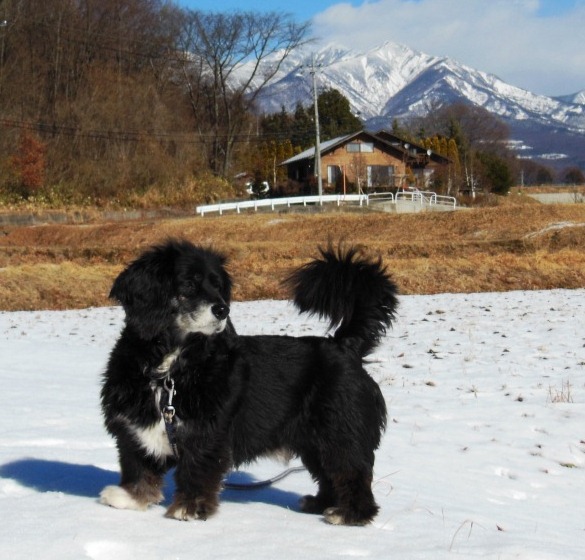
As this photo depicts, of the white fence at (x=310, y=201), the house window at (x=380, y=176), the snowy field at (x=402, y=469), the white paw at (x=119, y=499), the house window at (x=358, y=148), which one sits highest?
the house window at (x=358, y=148)

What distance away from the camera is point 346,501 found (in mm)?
3934

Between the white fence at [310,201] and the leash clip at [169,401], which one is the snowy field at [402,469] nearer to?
the leash clip at [169,401]

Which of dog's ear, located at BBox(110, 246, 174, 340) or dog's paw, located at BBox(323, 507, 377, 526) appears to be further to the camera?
dog's paw, located at BBox(323, 507, 377, 526)

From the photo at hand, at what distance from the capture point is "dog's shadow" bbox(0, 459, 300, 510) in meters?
4.14

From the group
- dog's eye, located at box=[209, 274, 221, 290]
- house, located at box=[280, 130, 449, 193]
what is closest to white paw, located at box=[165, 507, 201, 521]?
dog's eye, located at box=[209, 274, 221, 290]

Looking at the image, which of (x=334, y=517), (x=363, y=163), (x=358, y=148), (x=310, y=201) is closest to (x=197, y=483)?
(x=334, y=517)

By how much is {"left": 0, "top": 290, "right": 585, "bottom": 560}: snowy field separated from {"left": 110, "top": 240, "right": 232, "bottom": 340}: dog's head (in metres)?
0.88

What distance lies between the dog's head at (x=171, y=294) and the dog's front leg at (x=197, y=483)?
1.82ft

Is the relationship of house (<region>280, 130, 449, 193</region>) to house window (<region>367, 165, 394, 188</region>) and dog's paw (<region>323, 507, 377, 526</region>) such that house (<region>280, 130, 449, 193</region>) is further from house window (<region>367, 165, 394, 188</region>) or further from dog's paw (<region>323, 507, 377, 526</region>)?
dog's paw (<region>323, 507, 377, 526</region>)

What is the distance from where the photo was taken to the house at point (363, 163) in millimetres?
60250

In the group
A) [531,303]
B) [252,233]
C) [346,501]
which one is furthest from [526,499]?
[252,233]

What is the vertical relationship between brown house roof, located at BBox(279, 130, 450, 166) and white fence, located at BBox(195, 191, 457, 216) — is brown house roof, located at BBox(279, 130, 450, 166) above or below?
above

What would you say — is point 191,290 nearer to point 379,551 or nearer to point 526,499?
point 379,551

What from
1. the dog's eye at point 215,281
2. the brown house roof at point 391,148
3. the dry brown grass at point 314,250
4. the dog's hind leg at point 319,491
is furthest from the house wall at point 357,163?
the dog's eye at point 215,281
